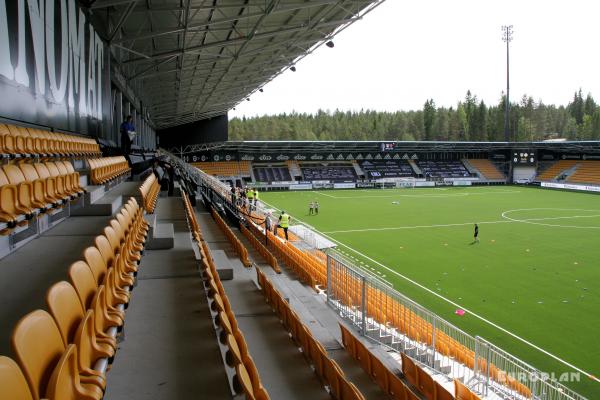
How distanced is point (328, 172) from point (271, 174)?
7.39m

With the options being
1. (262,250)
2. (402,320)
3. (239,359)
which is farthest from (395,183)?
(239,359)

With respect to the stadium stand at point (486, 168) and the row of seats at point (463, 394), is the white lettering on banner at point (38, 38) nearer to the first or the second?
the row of seats at point (463, 394)

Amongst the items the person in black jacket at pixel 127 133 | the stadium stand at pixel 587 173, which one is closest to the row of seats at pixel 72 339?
the person in black jacket at pixel 127 133

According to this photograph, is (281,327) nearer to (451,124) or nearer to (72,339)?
(72,339)

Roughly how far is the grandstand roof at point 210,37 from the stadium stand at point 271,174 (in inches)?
926

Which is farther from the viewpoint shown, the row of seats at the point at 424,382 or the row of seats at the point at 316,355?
the row of seats at the point at 424,382

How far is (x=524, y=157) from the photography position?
62906mm

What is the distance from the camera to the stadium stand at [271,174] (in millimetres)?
57606

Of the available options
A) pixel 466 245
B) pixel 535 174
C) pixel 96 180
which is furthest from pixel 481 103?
pixel 96 180

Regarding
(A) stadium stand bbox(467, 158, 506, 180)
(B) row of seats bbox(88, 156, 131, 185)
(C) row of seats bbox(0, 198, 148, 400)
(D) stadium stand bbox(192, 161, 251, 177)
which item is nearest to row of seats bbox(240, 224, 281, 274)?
(B) row of seats bbox(88, 156, 131, 185)

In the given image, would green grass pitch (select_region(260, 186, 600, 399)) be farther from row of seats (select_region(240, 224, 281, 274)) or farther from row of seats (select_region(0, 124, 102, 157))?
row of seats (select_region(0, 124, 102, 157))

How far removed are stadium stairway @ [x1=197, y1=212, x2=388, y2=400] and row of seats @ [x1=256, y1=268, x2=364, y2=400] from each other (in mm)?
104

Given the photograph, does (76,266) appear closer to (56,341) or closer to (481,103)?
(56,341)

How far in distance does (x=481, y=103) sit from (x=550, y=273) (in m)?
80.9
